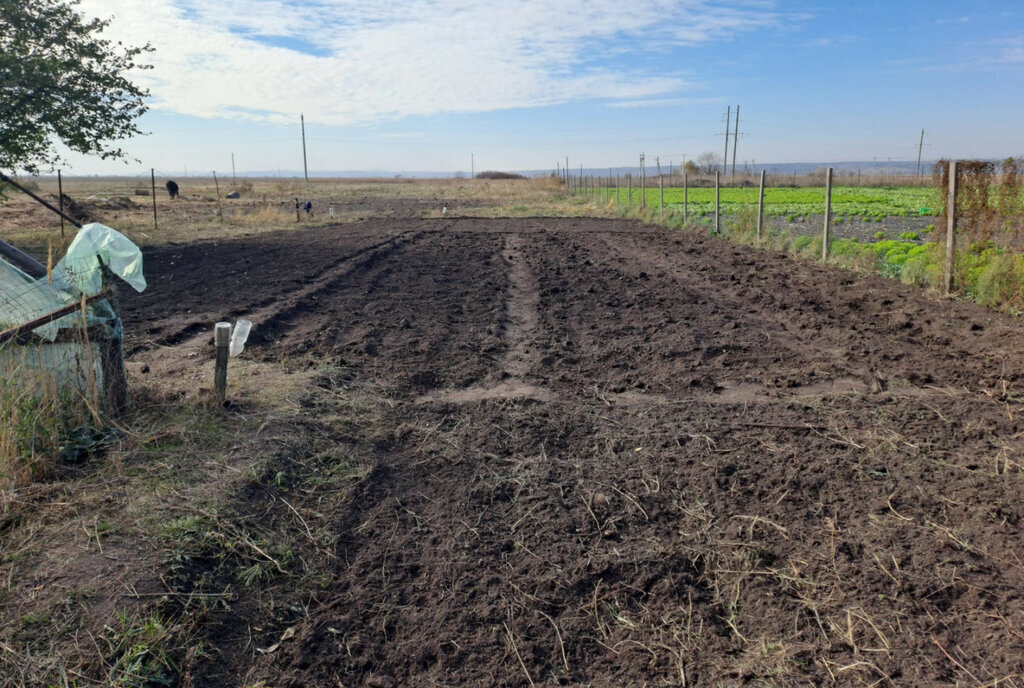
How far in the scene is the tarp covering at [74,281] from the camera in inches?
179

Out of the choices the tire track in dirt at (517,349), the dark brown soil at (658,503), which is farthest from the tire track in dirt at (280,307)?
the tire track in dirt at (517,349)

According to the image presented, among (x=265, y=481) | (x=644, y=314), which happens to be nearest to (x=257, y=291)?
(x=644, y=314)

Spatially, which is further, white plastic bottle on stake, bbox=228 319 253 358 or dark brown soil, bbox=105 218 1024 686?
white plastic bottle on stake, bbox=228 319 253 358

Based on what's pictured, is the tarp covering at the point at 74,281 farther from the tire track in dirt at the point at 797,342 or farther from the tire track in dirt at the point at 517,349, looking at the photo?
the tire track in dirt at the point at 797,342

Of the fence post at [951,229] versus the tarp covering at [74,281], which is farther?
the fence post at [951,229]

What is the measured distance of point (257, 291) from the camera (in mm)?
10961

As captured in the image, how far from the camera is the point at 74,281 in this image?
473 cm

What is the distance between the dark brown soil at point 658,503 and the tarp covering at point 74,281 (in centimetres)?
162

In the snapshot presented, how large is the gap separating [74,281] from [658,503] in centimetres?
408

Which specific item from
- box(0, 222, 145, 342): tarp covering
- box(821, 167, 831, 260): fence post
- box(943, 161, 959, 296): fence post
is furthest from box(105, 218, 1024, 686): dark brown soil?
box(821, 167, 831, 260): fence post

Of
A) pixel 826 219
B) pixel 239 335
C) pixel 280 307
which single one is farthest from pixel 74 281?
pixel 826 219

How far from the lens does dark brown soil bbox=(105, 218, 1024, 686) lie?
2.95 m

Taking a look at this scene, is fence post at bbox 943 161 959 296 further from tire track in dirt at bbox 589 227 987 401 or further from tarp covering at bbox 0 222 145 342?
tarp covering at bbox 0 222 145 342

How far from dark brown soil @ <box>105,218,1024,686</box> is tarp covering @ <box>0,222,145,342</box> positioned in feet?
5.32
